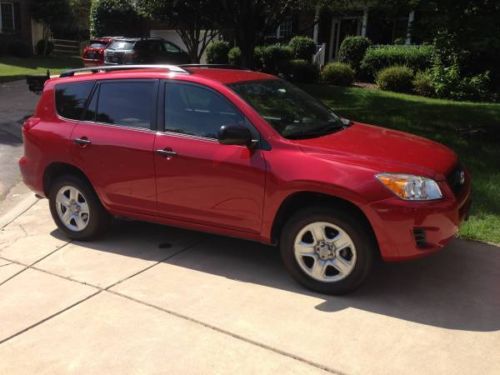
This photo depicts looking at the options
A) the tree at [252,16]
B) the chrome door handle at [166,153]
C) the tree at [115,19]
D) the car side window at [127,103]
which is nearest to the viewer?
the chrome door handle at [166,153]

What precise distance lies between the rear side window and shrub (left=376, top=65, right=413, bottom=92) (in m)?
12.8

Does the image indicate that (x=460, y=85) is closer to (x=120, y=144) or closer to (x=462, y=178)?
(x=462, y=178)

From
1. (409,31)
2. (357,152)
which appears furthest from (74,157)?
(409,31)

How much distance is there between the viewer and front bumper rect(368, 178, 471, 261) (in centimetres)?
389

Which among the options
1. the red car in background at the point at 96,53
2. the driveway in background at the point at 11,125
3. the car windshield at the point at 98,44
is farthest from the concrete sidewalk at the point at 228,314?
the car windshield at the point at 98,44

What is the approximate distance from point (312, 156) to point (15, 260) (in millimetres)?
2921

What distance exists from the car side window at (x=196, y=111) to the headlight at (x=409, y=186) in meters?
1.25

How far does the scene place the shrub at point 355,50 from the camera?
20.2 meters

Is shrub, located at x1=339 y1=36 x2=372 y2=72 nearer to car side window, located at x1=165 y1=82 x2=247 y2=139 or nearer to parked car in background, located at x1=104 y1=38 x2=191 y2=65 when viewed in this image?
parked car in background, located at x1=104 y1=38 x2=191 y2=65

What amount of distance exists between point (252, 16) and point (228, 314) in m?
11.4

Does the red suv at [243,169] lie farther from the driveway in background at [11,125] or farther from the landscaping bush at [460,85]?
the landscaping bush at [460,85]

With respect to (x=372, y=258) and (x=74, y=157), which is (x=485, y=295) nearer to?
(x=372, y=258)

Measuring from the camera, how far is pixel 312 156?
4191 millimetres

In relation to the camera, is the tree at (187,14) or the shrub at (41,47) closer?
the tree at (187,14)
